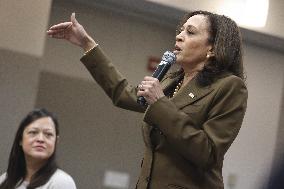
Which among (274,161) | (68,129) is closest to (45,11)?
(68,129)

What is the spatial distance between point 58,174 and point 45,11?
109 centimetres

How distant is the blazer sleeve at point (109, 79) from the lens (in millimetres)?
1842

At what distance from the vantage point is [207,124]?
4.91ft

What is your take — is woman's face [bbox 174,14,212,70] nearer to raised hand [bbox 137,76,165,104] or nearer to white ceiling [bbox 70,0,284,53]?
raised hand [bbox 137,76,165,104]

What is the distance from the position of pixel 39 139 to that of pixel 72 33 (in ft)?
3.95

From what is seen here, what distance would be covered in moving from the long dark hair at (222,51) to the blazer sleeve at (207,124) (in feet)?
0.30

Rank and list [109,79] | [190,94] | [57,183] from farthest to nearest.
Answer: [57,183] → [109,79] → [190,94]

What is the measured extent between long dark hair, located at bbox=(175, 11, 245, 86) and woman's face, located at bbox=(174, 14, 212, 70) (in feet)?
0.07

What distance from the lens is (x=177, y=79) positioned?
5.81 ft

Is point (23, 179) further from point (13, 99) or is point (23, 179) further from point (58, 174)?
point (13, 99)

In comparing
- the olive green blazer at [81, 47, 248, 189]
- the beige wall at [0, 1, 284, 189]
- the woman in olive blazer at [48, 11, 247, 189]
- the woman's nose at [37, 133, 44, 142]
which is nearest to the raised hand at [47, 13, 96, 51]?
the woman in olive blazer at [48, 11, 247, 189]

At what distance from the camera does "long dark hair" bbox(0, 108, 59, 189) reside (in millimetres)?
2836

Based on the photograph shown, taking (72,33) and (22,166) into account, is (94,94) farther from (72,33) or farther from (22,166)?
(72,33)

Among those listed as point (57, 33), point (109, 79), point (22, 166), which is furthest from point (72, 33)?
point (22, 166)
